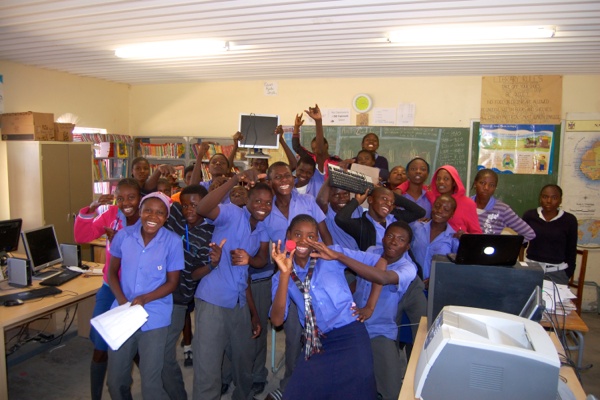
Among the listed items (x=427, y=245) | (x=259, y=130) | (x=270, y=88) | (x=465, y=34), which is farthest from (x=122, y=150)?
(x=427, y=245)

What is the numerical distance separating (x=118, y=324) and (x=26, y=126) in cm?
430

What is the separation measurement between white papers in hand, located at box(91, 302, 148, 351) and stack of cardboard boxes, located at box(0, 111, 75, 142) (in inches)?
162

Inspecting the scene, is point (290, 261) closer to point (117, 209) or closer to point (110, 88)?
point (117, 209)

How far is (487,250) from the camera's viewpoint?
6.68 feet

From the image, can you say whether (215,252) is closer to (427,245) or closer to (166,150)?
(427,245)

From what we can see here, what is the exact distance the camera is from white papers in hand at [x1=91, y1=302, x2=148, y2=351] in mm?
2197

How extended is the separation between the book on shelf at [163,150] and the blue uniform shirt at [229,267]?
4.52m

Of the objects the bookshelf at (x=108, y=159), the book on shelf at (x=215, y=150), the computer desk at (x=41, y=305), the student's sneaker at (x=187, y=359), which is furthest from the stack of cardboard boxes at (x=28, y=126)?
the student's sneaker at (x=187, y=359)

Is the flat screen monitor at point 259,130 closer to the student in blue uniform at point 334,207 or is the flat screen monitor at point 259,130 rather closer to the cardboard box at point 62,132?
the student in blue uniform at point 334,207

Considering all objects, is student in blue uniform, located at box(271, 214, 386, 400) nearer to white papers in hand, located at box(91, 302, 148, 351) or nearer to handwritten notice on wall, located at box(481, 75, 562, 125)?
white papers in hand, located at box(91, 302, 148, 351)

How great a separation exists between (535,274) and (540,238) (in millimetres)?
2434

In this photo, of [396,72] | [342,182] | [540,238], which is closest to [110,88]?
[396,72]

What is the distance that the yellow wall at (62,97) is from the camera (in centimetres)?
564

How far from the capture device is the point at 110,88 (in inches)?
279
